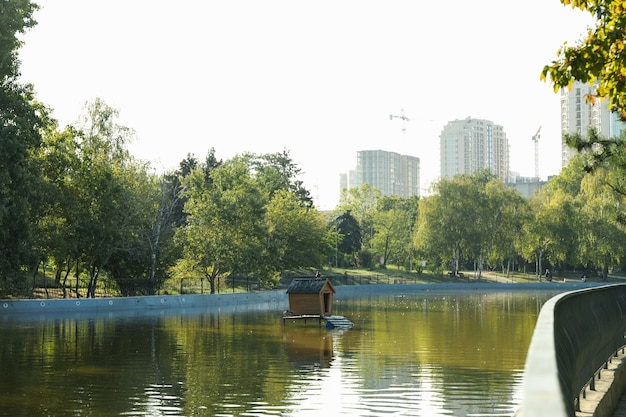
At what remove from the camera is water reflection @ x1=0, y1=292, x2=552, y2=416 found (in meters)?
15.6

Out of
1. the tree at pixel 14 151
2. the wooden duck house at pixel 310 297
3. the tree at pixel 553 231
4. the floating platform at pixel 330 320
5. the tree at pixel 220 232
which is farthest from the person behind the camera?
the tree at pixel 553 231

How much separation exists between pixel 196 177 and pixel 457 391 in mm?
49884

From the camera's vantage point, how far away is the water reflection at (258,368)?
51.3 feet

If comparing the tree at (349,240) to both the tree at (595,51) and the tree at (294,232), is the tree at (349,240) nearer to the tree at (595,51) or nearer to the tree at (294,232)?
the tree at (294,232)

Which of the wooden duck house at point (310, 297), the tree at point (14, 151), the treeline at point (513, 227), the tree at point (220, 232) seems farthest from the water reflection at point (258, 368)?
A: the treeline at point (513, 227)

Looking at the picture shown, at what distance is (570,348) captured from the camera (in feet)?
29.1

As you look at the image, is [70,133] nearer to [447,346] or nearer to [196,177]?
[196,177]

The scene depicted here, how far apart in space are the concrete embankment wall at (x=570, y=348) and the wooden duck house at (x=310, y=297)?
73.9 ft

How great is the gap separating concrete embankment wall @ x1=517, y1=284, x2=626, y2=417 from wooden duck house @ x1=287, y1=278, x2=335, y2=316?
73.9 ft

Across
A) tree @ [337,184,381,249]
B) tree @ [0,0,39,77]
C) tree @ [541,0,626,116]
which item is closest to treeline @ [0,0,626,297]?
tree @ [0,0,39,77]

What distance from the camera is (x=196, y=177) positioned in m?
65.1

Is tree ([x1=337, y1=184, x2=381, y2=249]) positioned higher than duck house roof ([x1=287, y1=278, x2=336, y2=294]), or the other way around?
tree ([x1=337, y1=184, x2=381, y2=249])

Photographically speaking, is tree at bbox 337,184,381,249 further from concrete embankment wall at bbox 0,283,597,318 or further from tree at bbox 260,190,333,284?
concrete embankment wall at bbox 0,283,597,318

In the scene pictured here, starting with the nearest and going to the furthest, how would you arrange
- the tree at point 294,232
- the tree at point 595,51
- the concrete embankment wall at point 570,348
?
1. the concrete embankment wall at point 570,348
2. the tree at point 595,51
3. the tree at point 294,232
